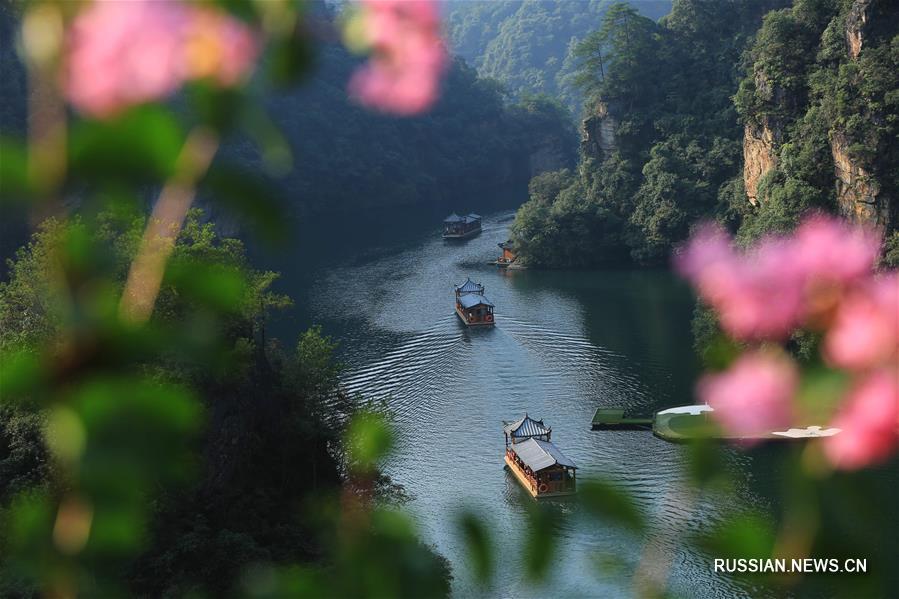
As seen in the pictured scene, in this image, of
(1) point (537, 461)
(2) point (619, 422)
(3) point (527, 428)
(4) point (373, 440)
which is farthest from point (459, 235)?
(4) point (373, 440)

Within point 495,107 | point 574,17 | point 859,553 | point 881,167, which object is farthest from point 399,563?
point 574,17

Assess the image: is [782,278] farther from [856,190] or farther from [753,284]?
[856,190]

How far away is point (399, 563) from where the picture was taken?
1482mm

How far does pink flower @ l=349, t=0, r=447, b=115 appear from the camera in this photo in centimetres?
117

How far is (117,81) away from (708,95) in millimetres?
40617

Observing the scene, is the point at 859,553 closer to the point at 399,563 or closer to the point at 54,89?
the point at 399,563

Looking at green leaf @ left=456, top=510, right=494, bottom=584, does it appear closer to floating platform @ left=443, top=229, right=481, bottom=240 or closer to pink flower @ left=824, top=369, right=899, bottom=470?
pink flower @ left=824, top=369, right=899, bottom=470

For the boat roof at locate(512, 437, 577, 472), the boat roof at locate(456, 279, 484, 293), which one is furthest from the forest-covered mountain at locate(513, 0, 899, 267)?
the boat roof at locate(512, 437, 577, 472)

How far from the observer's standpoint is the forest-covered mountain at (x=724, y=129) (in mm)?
25141

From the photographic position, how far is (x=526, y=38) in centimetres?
8838

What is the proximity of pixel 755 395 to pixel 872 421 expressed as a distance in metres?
0.14

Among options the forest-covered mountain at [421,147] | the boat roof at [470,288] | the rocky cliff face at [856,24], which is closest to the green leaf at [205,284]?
the rocky cliff face at [856,24]

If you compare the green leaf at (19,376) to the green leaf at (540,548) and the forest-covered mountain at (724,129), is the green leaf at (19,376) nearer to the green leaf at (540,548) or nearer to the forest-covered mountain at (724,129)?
the green leaf at (540,548)

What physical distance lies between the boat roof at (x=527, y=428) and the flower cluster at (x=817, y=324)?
→ 17971mm
